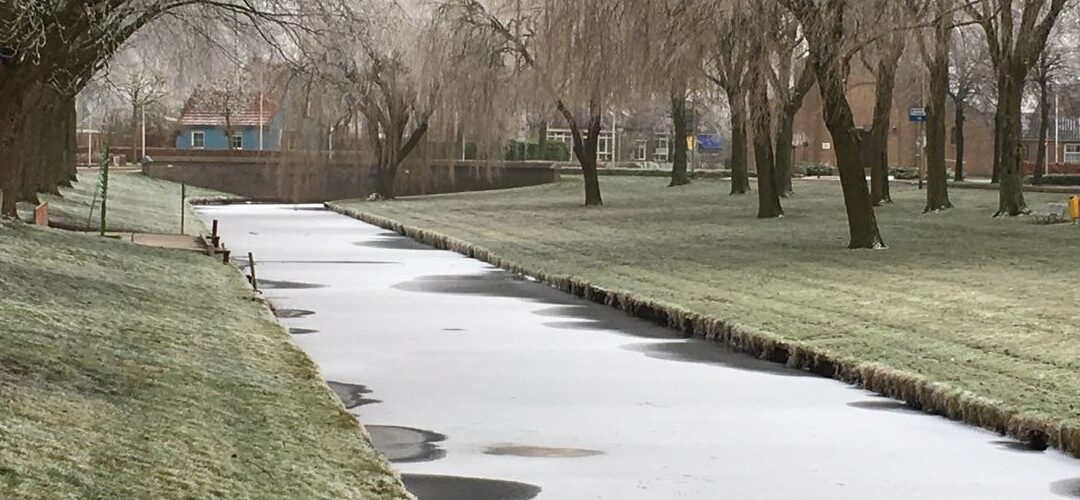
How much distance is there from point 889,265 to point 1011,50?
484 inches

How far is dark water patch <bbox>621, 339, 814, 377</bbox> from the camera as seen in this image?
57.3ft

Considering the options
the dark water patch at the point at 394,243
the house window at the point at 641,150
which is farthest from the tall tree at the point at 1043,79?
the house window at the point at 641,150

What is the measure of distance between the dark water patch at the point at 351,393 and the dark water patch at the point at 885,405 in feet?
13.5

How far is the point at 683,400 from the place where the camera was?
619 inches

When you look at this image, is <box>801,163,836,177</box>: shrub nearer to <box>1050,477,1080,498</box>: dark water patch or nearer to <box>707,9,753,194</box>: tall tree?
<box>707,9,753,194</box>: tall tree

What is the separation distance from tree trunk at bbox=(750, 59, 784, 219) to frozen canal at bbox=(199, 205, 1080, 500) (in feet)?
27.8

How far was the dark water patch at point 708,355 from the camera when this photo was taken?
17453 millimetres

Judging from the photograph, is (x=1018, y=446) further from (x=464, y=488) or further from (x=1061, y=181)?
(x=1061, y=181)

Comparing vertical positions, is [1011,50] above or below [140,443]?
above

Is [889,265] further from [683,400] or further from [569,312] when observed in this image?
[683,400]

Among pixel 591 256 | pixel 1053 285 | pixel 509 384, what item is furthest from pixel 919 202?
pixel 509 384

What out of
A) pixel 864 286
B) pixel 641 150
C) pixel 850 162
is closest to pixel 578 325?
pixel 864 286

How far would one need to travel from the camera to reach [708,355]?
1864cm

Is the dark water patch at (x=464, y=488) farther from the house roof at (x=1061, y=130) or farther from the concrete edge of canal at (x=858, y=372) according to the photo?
the house roof at (x=1061, y=130)
